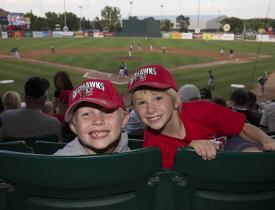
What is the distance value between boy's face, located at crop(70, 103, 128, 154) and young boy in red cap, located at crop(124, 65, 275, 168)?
0.23m

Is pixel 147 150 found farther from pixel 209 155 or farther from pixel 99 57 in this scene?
pixel 99 57

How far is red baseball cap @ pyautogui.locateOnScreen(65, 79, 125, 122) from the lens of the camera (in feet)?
3.96

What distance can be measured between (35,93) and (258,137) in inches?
90.1

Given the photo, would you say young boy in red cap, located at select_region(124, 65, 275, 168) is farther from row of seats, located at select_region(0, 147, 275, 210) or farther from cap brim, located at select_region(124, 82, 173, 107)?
row of seats, located at select_region(0, 147, 275, 210)

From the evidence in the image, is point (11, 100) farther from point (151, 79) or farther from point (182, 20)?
point (182, 20)

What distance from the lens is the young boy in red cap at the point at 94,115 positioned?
123 cm

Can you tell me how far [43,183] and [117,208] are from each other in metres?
0.21

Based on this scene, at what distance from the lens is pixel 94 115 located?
4.19ft

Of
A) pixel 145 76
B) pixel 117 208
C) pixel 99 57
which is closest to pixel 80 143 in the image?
pixel 145 76

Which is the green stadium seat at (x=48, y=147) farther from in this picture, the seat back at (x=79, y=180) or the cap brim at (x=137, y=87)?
the seat back at (x=79, y=180)

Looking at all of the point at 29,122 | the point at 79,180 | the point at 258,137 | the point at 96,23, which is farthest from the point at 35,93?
the point at 96,23

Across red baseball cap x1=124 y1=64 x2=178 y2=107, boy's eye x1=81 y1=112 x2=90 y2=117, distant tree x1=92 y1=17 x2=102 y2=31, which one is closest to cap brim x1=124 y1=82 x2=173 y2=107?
red baseball cap x1=124 y1=64 x2=178 y2=107

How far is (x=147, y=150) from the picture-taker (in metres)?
0.86

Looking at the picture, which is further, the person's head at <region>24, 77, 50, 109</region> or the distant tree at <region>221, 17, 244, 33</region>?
the distant tree at <region>221, 17, 244, 33</region>
